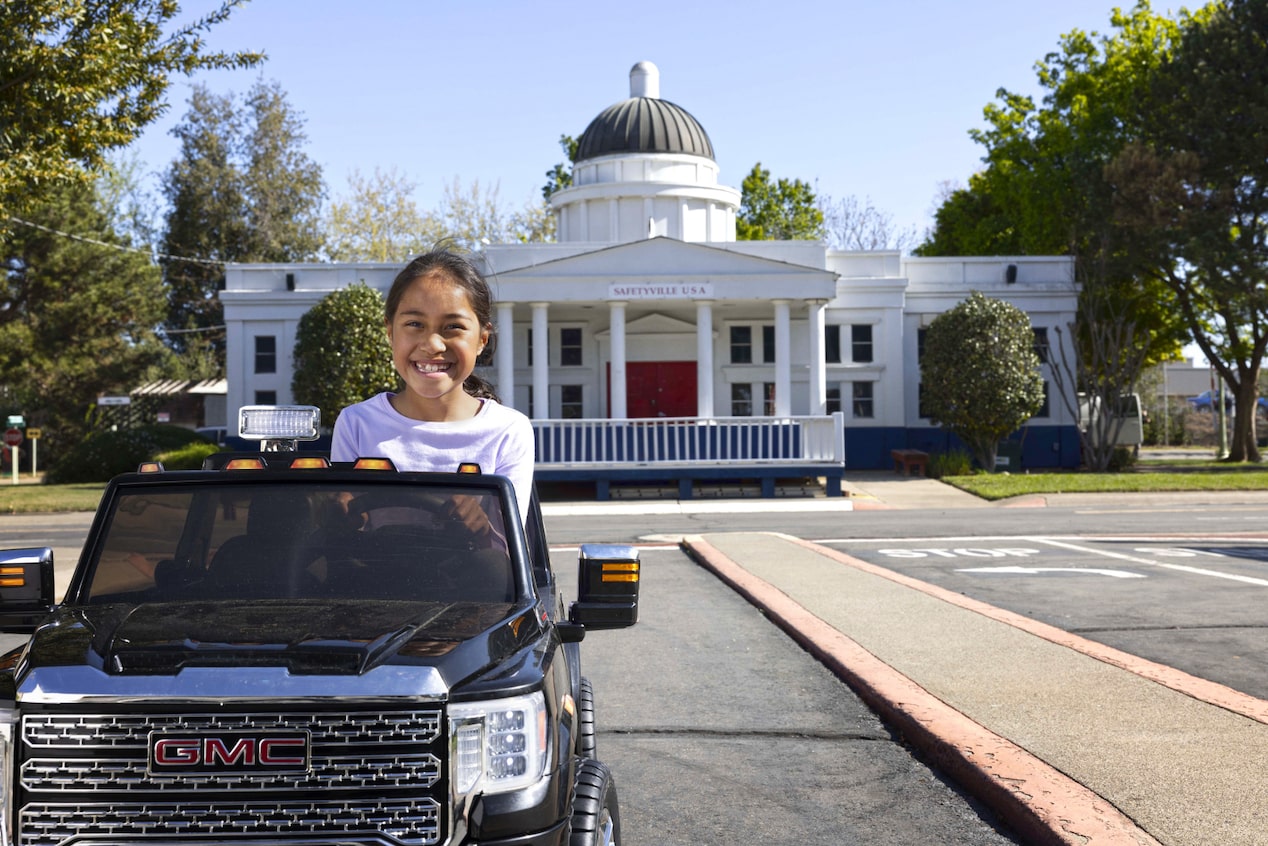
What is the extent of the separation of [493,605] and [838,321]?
3347 centimetres

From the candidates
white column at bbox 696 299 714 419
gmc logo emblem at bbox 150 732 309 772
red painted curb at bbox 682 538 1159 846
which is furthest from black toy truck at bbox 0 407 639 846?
white column at bbox 696 299 714 419

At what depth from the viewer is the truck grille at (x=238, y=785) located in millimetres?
2896

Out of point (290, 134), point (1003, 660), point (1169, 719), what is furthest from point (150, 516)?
point (290, 134)

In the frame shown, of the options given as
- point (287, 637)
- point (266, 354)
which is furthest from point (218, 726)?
point (266, 354)

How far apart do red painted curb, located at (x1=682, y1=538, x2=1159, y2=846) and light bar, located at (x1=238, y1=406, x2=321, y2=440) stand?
3.05m

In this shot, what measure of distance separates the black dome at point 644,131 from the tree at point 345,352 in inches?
359

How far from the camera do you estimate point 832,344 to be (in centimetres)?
3669

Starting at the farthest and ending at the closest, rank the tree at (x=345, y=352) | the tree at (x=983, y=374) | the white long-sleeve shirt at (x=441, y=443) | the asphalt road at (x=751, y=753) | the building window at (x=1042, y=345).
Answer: the building window at (x=1042, y=345) < the tree at (x=345, y=352) < the tree at (x=983, y=374) < the asphalt road at (x=751, y=753) < the white long-sleeve shirt at (x=441, y=443)

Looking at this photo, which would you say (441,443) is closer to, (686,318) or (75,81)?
(75,81)

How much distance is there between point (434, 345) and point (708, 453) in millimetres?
24403

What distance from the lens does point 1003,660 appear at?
26.0 ft

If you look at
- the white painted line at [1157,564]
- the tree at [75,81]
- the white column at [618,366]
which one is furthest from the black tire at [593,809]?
the white column at [618,366]

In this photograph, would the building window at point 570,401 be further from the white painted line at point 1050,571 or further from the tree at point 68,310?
the tree at point 68,310

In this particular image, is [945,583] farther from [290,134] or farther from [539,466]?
[290,134]
